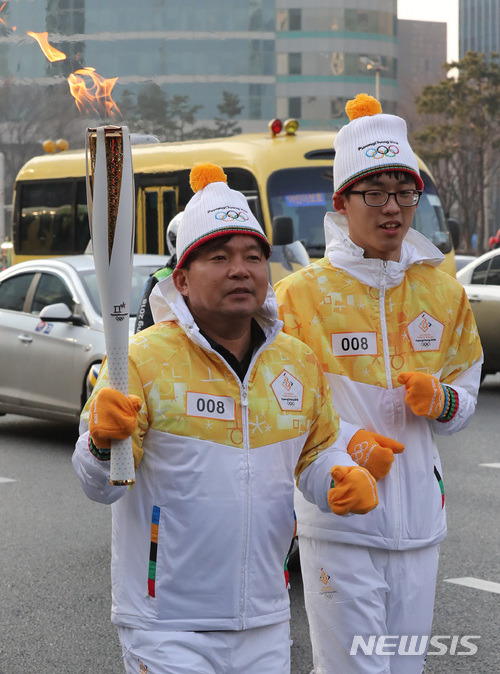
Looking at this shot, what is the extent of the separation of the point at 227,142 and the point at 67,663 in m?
10.3

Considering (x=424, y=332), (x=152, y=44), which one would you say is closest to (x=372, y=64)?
(x=152, y=44)

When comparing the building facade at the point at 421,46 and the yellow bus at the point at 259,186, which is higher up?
the building facade at the point at 421,46

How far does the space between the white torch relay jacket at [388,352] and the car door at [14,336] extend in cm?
707

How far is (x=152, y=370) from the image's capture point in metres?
2.94

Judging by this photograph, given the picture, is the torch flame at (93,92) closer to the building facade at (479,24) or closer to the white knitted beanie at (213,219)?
the white knitted beanie at (213,219)

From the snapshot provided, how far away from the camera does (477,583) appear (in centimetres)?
600

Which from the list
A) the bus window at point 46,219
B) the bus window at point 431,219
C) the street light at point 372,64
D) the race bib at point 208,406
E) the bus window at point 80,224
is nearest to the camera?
the race bib at point 208,406

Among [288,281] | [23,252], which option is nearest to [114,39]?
[288,281]

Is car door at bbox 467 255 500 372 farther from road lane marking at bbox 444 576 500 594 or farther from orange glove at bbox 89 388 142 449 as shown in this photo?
orange glove at bbox 89 388 142 449

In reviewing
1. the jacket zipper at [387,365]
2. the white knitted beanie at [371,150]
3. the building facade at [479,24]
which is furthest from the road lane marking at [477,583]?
the building facade at [479,24]

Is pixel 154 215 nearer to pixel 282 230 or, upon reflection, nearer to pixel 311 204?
pixel 311 204

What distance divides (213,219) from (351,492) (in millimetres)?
777

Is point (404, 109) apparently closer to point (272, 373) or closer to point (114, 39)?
point (114, 39)

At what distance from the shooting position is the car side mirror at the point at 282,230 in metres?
12.5
